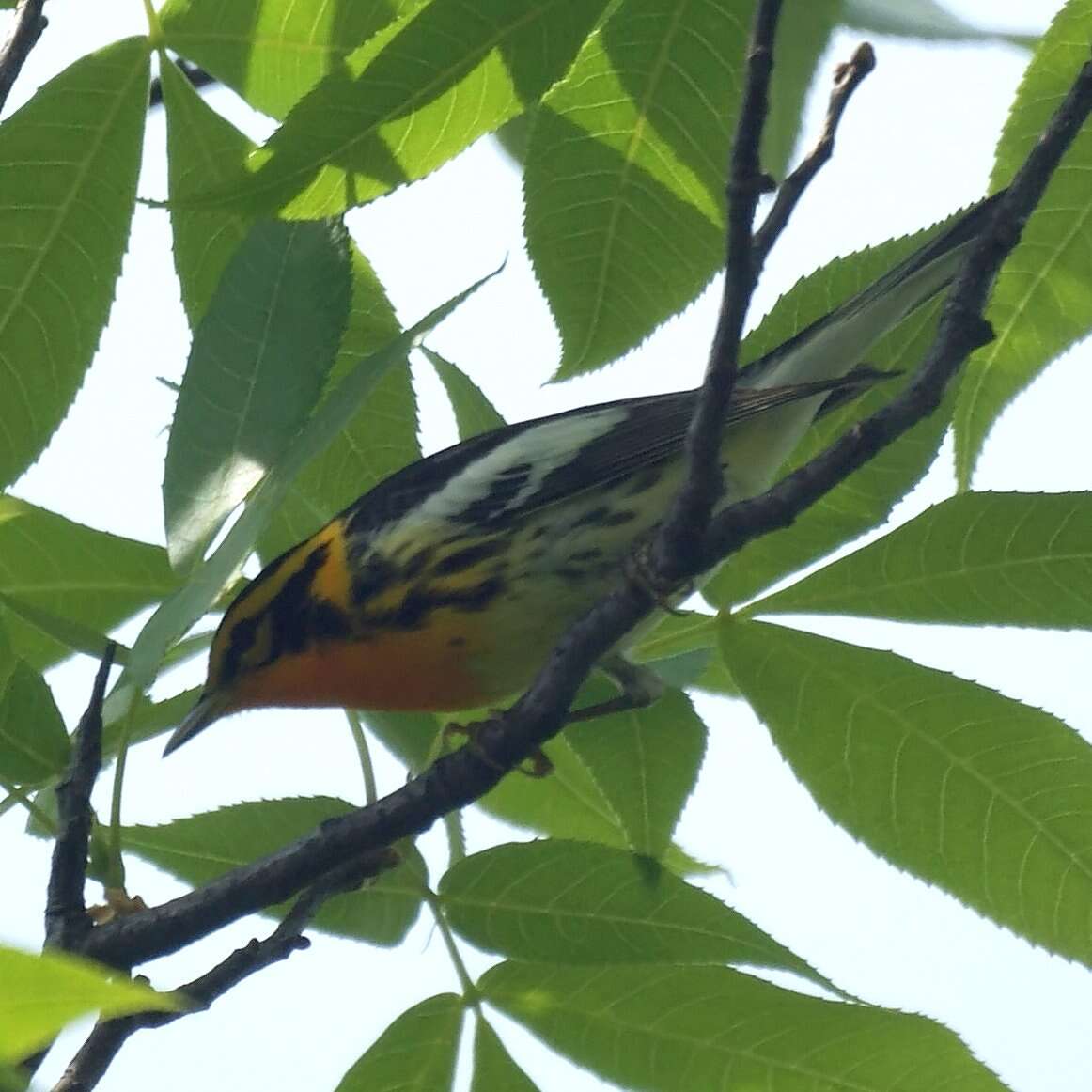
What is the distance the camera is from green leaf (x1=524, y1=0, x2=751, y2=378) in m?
1.96

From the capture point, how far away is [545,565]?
282 cm

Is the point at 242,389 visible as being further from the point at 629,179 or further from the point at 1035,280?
the point at 1035,280

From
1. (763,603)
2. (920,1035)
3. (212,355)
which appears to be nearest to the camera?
(920,1035)

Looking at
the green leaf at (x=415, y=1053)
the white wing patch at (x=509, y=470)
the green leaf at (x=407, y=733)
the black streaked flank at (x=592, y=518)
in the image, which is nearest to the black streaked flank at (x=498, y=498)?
the white wing patch at (x=509, y=470)

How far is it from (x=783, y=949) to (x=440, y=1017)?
0.44 meters

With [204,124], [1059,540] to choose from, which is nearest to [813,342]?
[1059,540]

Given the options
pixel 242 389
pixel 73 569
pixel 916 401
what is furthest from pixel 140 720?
pixel 916 401

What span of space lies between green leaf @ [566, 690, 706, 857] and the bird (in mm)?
479

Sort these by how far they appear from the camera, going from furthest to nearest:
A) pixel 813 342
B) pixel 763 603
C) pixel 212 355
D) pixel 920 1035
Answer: pixel 813 342 → pixel 763 603 → pixel 212 355 → pixel 920 1035

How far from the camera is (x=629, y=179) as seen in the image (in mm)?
2047

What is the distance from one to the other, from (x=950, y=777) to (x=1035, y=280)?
685mm

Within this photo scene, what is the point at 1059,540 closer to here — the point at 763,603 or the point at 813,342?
the point at 763,603

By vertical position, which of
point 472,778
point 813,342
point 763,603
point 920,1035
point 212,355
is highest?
point 813,342

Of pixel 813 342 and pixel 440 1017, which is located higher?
pixel 813 342
